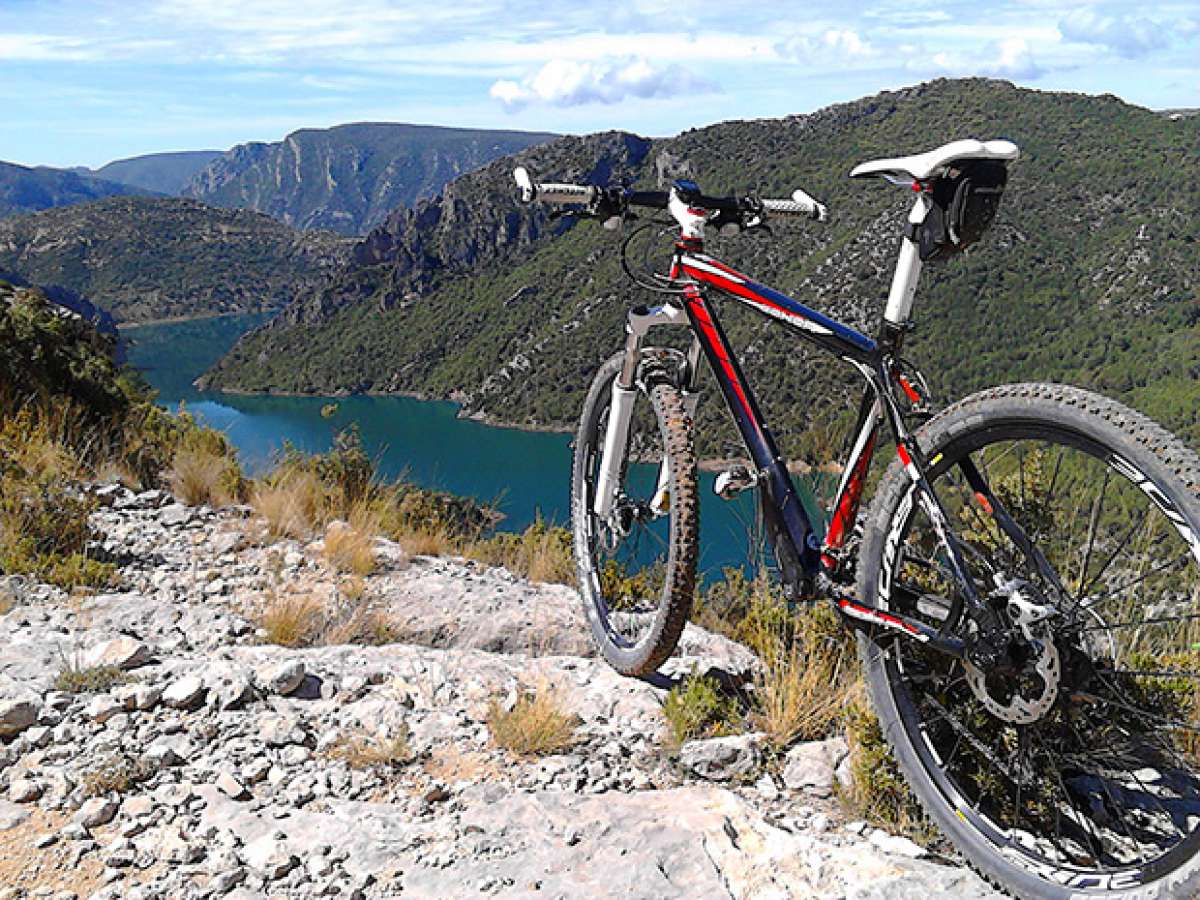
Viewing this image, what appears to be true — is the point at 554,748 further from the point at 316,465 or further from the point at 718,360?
the point at 316,465

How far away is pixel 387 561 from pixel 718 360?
2.72m

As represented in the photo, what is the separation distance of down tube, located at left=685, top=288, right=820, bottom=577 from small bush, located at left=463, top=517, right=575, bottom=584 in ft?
6.82

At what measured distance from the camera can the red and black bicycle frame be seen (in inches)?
87.0

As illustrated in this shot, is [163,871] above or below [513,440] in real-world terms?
above

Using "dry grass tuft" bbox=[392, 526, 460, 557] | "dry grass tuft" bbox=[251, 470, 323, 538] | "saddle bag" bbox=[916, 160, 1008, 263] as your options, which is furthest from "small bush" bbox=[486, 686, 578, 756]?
"dry grass tuft" bbox=[251, 470, 323, 538]

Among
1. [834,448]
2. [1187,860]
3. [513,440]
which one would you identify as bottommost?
[513,440]

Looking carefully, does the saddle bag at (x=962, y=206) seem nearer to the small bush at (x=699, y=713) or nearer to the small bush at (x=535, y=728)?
the small bush at (x=699, y=713)

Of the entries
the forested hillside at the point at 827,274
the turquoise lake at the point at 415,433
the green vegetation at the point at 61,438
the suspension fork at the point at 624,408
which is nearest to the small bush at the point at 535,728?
the suspension fork at the point at 624,408

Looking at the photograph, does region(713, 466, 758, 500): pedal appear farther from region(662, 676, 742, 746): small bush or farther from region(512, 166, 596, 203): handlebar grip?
region(512, 166, 596, 203): handlebar grip

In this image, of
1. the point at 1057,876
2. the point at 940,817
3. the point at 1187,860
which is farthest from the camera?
the point at 940,817

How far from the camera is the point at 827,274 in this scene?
68.8 metres

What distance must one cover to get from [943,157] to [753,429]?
976mm

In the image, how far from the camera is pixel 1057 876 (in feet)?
6.26

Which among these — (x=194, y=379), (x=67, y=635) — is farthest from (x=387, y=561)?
(x=194, y=379)
